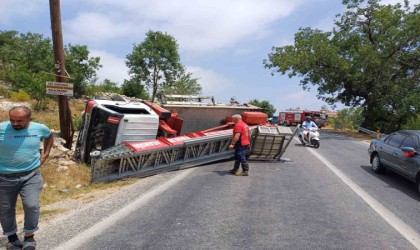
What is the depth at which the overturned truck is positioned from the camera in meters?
8.55

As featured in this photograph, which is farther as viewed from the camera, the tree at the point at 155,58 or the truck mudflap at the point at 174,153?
the tree at the point at 155,58

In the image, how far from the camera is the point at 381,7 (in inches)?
1168

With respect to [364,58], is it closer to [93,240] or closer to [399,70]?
[399,70]

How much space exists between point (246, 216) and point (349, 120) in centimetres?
4097

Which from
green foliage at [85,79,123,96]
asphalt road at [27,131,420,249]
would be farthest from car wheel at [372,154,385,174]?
green foliage at [85,79,123,96]

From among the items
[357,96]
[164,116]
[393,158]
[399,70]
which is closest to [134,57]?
[357,96]

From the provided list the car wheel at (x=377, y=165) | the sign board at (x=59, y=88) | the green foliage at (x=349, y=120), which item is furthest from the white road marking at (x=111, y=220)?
the green foliage at (x=349, y=120)

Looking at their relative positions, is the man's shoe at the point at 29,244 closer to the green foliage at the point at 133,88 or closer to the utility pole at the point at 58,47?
the utility pole at the point at 58,47

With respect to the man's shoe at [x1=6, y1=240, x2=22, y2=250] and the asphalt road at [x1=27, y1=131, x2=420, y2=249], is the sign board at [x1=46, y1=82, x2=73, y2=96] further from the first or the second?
the man's shoe at [x1=6, y1=240, x2=22, y2=250]

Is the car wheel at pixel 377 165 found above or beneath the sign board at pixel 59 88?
beneath

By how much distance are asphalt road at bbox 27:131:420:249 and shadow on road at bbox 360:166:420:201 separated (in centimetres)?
3

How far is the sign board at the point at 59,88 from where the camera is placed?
33.5ft

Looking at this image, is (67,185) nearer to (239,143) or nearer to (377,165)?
(239,143)

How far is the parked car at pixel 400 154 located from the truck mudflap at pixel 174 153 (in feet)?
8.08
